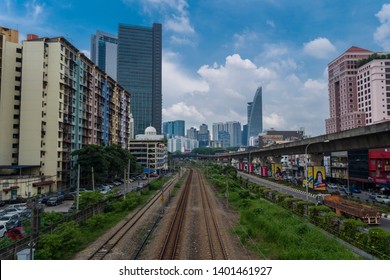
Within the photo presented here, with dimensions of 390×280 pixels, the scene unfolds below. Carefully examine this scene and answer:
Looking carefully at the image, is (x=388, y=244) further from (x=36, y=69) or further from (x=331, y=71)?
(x=331, y=71)

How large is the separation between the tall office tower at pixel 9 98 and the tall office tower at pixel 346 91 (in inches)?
4178

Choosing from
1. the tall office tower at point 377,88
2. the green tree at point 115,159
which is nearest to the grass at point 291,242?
the green tree at point 115,159

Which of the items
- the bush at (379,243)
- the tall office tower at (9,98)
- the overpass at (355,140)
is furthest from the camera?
the tall office tower at (9,98)

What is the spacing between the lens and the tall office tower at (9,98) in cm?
5351

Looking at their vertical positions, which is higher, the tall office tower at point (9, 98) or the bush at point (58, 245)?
the tall office tower at point (9, 98)

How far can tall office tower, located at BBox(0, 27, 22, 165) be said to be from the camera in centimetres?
5351

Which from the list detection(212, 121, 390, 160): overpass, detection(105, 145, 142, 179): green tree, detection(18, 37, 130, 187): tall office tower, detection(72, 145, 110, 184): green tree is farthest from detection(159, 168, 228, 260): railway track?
detection(18, 37, 130, 187): tall office tower

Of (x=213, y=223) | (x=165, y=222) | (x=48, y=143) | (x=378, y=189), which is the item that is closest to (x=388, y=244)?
(x=213, y=223)

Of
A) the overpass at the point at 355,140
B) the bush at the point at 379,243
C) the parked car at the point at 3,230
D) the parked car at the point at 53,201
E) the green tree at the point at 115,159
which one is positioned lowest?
the parked car at the point at 53,201

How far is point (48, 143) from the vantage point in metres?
56.0

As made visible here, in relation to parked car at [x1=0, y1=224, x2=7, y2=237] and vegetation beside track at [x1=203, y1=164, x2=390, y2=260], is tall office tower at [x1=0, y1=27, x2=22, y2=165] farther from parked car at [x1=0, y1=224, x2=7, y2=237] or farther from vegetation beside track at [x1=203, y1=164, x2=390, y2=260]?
vegetation beside track at [x1=203, y1=164, x2=390, y2=260]

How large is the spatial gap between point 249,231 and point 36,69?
52440 mm

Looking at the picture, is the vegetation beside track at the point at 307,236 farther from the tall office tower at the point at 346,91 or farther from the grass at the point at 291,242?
the tall office tower at the point at 346,91

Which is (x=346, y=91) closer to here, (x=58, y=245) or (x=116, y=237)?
(x=116, y=237)
